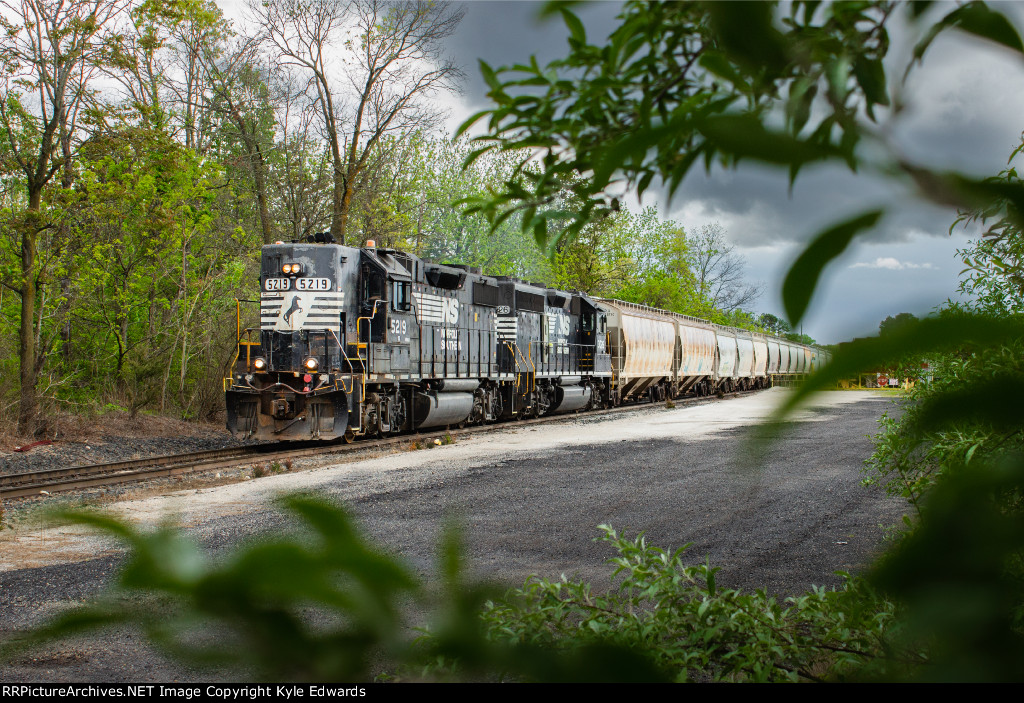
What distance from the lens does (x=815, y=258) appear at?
0.45 meters

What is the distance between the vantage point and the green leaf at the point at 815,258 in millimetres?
451

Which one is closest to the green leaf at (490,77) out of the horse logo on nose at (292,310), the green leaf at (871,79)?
the green leaf at (871,79)

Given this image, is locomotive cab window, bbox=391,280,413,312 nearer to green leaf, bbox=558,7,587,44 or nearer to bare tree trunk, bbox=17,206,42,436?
bare tree trunk, bbox=17,206,42,436

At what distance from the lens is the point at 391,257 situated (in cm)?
1641

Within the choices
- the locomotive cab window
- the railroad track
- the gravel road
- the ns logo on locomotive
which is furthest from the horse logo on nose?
the gravel road

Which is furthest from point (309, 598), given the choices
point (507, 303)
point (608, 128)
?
point (507, 303)

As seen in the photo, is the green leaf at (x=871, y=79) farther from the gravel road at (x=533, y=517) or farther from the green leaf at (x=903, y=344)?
the gravel road at (x=533, y=517)

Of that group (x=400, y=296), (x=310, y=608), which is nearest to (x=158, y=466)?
(x=400, y=296)

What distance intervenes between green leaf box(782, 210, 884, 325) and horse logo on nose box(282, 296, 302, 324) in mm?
15279

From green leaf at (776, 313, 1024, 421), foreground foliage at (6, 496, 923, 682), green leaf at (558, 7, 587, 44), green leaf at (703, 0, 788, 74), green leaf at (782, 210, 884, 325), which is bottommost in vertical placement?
foreground foliage at (6, 496, 923, 682)

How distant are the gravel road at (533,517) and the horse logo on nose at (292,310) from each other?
4030 millimetres

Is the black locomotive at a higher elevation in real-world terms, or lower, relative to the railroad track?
higher

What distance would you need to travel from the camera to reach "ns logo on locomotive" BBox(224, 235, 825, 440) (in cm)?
1457

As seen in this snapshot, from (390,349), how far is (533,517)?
8.98m
